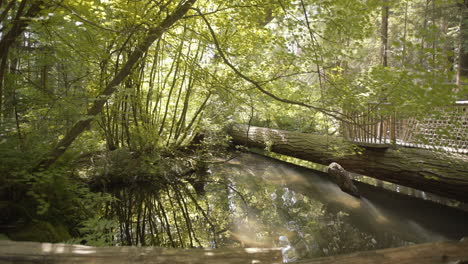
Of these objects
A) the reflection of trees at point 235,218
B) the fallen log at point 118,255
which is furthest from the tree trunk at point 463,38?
the fallen log at point 118,255

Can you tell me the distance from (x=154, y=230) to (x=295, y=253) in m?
1.75

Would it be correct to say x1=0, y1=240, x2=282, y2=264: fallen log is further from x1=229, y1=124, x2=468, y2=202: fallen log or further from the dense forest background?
x1=229, y1=124, x2=468, y2=202: fallen log

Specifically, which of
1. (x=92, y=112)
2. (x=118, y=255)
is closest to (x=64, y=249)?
(x=118, y=255)

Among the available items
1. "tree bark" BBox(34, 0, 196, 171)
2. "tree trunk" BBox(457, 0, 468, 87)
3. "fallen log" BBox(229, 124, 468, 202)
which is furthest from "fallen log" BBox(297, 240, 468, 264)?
"tree trunk" BBox(457, 0, 468, 87)

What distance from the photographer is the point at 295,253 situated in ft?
9.94

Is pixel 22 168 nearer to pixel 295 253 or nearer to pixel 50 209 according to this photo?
pixel 50 209

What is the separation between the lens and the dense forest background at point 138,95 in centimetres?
267

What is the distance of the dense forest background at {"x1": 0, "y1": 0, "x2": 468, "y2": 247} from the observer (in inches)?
105

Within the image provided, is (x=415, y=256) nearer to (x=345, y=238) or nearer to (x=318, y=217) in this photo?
(x=345, y=238)

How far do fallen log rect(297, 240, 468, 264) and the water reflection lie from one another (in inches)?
26.5

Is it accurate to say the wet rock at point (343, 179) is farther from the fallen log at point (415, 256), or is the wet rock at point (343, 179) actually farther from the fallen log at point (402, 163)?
the fallen log at point (415, 256)

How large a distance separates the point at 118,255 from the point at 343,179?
14.9ft

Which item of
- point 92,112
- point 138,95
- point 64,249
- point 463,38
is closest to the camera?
point 64,249

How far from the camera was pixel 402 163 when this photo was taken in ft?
16.1
